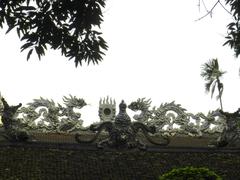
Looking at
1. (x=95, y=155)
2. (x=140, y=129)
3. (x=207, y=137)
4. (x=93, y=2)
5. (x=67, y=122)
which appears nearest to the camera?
(x=93, y=2)

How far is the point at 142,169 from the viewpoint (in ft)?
62.7

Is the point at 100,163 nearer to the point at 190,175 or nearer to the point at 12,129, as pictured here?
the point at 12,129

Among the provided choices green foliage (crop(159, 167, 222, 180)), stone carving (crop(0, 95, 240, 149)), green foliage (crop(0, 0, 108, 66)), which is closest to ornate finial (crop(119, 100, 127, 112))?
stone carving (crop(0, 95, 240, 149))

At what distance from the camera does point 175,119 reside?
24062mm

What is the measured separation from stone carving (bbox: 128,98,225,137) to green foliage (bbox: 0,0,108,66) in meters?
13.3

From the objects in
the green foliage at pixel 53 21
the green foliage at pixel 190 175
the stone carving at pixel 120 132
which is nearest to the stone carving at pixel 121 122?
the stone carving at pixel 120 132

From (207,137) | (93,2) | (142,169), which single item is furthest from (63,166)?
(93,2)

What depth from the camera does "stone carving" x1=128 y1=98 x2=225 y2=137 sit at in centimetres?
2353

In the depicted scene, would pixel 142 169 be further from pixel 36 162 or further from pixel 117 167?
pixel 36 162

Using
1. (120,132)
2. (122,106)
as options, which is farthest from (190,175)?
(122,106)

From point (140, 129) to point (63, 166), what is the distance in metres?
3.58

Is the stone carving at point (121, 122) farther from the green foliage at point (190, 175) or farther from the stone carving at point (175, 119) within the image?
the green foliage at point (190, 175)

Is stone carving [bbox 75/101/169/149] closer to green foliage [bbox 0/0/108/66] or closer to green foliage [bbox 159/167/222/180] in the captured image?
green foliage [bbox 159/167/222/180]

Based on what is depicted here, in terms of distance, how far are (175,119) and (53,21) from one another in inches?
574
